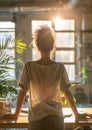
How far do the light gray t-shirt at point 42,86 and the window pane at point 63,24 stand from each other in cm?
454

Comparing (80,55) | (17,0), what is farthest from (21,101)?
(80,55)

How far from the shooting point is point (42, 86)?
1858 mm

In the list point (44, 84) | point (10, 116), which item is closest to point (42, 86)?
point (44, 84)

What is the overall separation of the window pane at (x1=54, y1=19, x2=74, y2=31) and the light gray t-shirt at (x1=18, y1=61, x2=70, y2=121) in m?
4.54

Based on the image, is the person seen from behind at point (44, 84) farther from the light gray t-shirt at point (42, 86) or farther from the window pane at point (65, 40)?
the window pane at point (65, 40)

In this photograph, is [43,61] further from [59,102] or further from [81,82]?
[81,82]

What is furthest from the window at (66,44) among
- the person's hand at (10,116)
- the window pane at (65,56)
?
the person's hand at (10,116)

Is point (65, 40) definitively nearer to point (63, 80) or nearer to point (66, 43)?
point (66, 43)

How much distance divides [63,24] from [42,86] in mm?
4669

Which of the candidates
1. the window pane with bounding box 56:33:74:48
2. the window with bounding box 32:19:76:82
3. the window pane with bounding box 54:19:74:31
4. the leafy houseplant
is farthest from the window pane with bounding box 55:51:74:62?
the leafy houseplant

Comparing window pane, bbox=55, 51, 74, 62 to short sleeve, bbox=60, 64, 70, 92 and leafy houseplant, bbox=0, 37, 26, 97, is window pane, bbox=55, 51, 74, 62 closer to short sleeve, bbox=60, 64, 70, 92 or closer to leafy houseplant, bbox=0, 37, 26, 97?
leafy houseplant, bbox=0, 37, 26, 97

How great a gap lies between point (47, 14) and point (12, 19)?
758 mm

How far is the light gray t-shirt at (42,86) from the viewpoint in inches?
72.1

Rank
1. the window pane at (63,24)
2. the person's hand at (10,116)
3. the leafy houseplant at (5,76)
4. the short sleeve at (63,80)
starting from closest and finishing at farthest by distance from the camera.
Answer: the short sleeve at (63,80) → the person's hand at (10,116) → the leafy houseplant at (5,76) → the window pane at (63,24)
